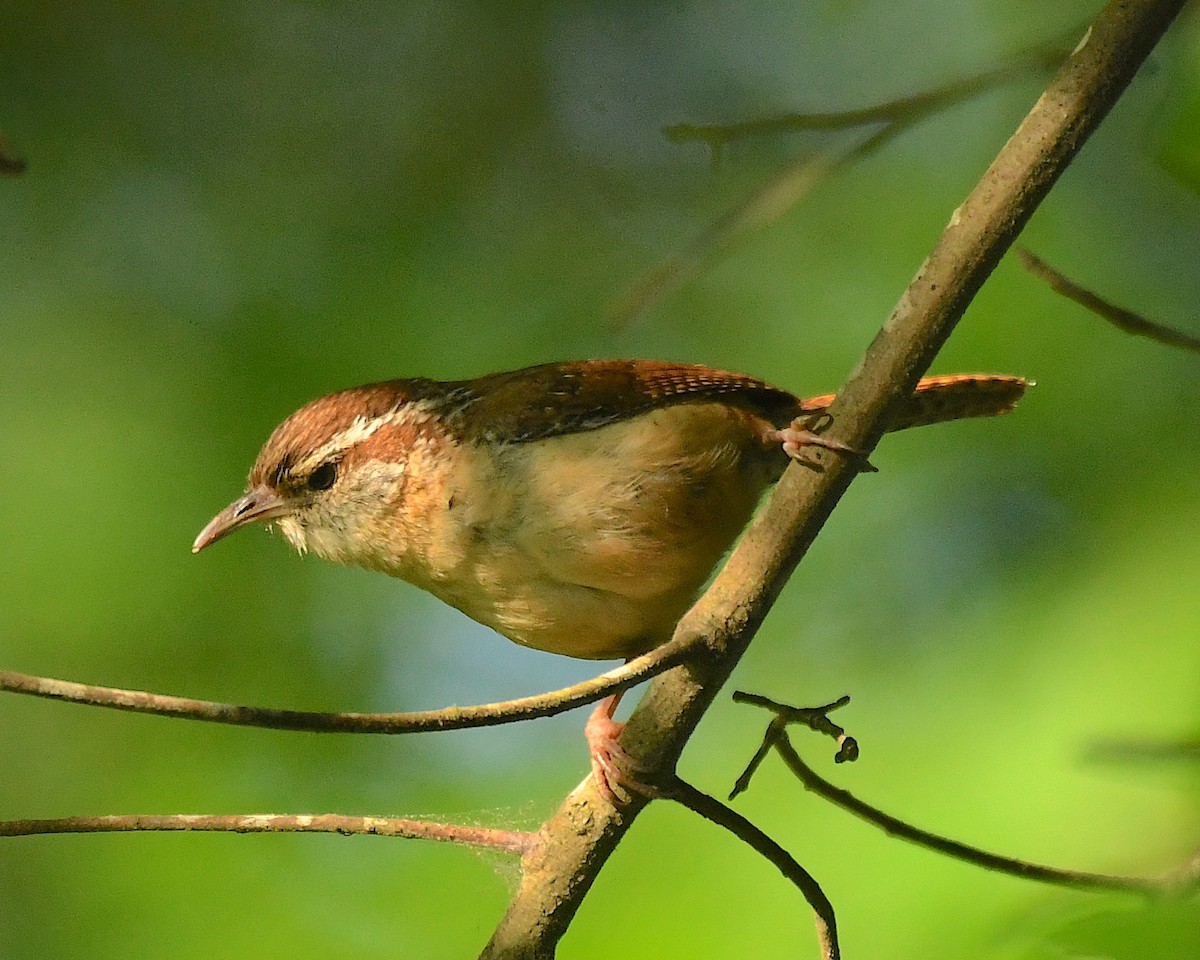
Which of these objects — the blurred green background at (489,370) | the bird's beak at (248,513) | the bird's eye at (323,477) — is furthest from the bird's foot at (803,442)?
the blurred green background at (489,370)

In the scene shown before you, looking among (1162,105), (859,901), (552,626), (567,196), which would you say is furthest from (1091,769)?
(567,196)

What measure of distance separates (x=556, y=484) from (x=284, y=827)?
2.09 feet

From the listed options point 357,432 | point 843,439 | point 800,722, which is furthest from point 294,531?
point 843,439

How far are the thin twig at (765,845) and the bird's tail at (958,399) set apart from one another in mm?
648

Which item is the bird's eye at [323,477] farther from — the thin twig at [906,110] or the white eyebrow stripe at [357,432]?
the thin twig at [906,110]

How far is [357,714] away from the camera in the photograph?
1.08m

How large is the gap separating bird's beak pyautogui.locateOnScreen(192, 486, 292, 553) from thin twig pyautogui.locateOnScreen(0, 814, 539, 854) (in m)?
0.62

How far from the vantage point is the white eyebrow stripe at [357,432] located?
6.22 ft

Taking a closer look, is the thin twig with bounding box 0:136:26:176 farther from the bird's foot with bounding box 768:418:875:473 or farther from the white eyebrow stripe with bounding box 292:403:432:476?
the white eyebrow stripe with bounding box 292:403:432:476

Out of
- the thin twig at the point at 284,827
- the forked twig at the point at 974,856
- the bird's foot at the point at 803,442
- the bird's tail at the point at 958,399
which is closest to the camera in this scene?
the forked twig at the point at 974,856

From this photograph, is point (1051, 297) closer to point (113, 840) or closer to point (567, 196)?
point (567, 196)

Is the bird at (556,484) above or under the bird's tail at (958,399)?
under

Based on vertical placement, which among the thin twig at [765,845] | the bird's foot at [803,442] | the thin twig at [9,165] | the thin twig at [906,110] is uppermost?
the thin twig at [906,110]

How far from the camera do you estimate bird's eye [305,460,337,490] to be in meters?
1.91
